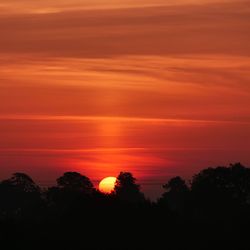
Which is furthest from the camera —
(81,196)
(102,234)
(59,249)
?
(81,196)

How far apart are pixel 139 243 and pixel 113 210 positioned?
428 inches

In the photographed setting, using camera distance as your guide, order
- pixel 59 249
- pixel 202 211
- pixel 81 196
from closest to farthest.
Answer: pixel 59 249
pixel 81 196
pixel 202 211

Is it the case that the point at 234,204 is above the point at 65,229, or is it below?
above

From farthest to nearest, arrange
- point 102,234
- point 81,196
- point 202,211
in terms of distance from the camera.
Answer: point 202,211 → point 81,196 → point 102,234

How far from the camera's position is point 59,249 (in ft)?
361

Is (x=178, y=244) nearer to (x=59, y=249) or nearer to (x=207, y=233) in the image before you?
(x=207, y=233)

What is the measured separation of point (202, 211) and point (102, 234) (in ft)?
210

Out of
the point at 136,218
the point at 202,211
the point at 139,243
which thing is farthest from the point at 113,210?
the point at 202,211

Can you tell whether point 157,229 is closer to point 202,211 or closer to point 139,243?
point 139,243

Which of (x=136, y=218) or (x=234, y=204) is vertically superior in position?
(x=234, y=204)

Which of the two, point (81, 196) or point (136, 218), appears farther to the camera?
point (81, 196)

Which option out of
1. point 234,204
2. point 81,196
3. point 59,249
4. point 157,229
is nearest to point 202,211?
point 234,204

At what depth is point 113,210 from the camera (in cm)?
12575

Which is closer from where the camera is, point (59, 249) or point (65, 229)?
point (59, 249)
